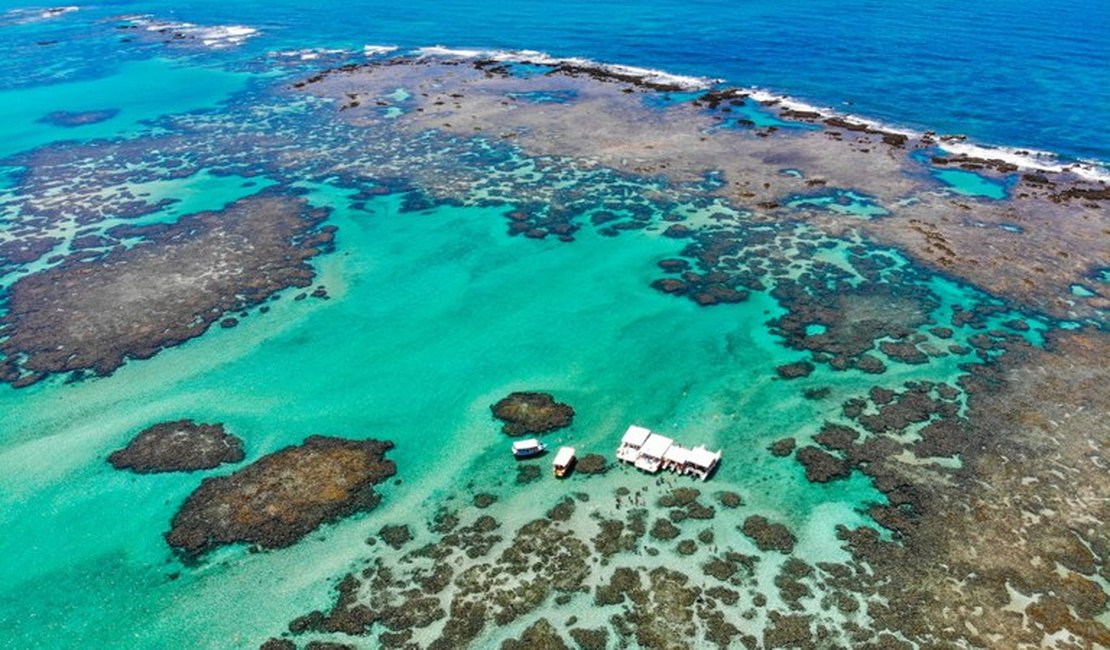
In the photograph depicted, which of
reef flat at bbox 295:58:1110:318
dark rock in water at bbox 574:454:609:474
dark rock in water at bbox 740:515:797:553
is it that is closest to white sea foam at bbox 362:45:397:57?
reef flat at bbox 295:58:1110:318

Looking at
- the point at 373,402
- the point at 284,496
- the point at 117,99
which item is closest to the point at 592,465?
the point at 373,402

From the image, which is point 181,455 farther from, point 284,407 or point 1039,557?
point 1039,557

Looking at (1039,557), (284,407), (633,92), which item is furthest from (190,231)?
(1039,557)

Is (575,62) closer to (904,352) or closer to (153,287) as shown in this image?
(153,287)

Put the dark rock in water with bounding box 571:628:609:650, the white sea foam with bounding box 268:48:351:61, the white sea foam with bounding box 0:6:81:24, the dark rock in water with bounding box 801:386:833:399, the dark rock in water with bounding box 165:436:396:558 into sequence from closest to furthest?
the dark rock in water with bounding box 571:628:609:650, the dark rock in water with bounding box 165:436:396:558, the dark rock in water with bounding box 801:386:833:399, the white sea foam with bounding box 268:48:351:61, the white sea foam with bounding box 0:6:81:24

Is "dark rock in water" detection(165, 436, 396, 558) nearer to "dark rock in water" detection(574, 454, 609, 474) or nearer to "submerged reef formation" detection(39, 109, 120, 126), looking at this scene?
"dark rock in water" detection(574, 454, 609, 474)

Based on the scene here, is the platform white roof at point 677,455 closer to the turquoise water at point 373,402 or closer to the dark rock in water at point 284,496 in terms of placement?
the turquoise water at point 373,402

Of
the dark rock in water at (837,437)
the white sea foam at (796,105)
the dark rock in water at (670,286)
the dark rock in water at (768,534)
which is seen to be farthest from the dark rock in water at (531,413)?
the white sea foam at (796,105)
